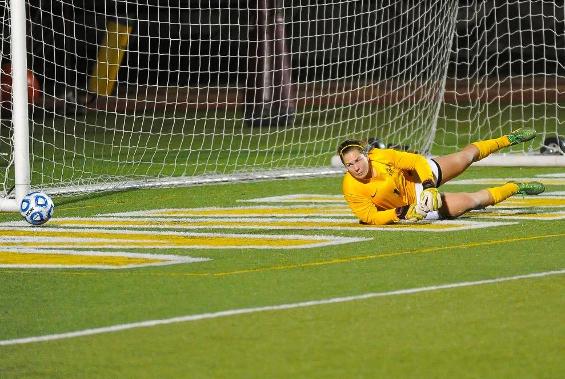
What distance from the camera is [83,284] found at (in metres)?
9.32

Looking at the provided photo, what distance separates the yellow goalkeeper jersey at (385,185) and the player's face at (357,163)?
130mm

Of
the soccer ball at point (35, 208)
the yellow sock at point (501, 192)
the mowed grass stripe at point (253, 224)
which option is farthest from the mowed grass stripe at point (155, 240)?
the yellow sock at point (501, 192)

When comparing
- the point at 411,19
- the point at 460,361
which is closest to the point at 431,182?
the point at 460,361

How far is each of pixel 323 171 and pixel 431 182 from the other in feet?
20.1

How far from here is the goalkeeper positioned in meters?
11.6

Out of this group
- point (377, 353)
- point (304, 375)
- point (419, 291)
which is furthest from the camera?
point (419, 291)

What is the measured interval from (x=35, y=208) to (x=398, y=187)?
2.96m

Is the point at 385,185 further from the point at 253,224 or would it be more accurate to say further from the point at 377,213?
the point at 253,224

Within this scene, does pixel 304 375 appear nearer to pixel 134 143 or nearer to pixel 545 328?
pixel 545 328

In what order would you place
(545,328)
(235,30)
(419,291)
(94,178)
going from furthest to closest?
(235,30) < (94,178) < (419,291) < (545,328)

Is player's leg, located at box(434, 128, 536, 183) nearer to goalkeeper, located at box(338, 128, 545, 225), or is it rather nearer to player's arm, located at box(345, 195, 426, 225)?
goalkeeper, located at box(338, 128, 545, 225)

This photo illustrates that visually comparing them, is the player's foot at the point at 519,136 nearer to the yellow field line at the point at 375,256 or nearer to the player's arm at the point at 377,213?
the player's arm at the point at 377,213

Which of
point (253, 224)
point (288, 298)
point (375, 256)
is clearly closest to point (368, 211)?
point (253, 224)

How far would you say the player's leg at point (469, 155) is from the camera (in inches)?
491
